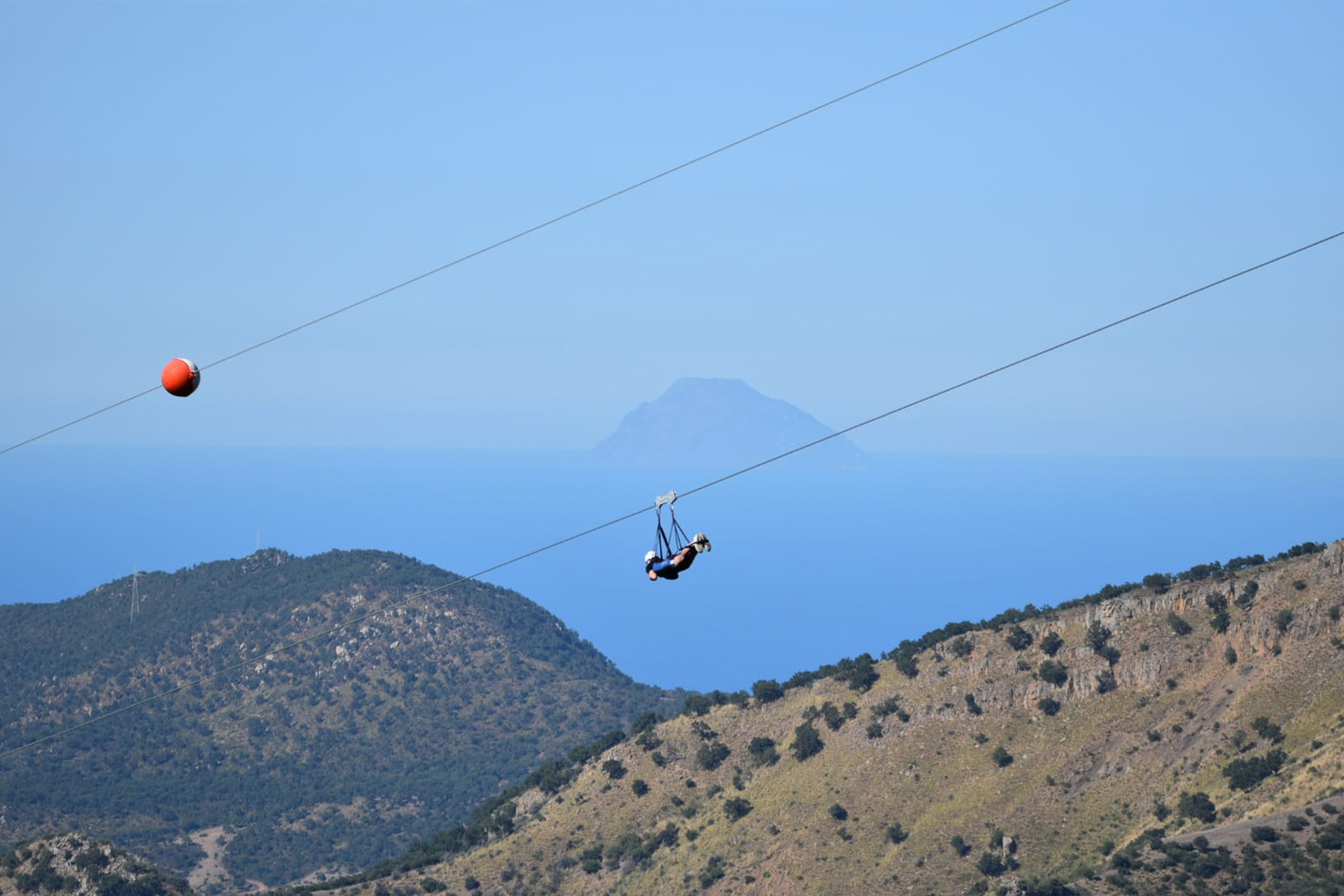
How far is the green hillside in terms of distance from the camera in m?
157

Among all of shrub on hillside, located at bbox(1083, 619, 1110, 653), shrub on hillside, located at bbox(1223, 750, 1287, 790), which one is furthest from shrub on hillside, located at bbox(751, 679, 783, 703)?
shrub on hillside, located at bbox(1223, 750, 1287, 790)

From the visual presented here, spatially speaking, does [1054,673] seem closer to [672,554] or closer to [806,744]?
[806,744]

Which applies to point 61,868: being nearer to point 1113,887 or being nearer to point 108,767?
point 1113,887

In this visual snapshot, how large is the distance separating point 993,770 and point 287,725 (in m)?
116

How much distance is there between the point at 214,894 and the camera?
142500 mm

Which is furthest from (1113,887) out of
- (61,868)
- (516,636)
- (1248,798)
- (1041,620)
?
(516,636)

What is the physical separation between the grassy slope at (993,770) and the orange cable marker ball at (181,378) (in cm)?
5233

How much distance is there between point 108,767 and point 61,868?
8730 cm

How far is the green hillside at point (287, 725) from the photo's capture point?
15700 centimetres

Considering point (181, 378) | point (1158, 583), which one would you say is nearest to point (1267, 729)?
point (1158, 583)

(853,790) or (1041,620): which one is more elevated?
(1041,620)

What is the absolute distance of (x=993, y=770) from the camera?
85.5 m

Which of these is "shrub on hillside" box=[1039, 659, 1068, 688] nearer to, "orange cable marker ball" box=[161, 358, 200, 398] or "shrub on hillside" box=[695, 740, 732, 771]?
"shrub on hillside" box=[695, 740, 732, 771]

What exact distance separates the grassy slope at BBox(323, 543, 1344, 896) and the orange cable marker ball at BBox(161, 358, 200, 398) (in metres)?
52.3
